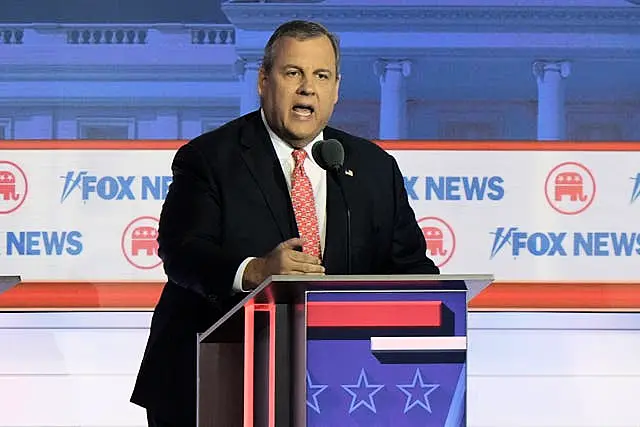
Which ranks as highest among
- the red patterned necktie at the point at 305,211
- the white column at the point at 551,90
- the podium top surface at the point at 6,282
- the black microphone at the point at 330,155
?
the white column at the point at 551,90

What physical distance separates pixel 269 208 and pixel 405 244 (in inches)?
14.0

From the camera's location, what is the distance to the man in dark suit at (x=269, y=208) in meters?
2.78

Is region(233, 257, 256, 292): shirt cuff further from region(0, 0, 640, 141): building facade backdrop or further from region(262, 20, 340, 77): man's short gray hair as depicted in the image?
region(0, 0, 640, 141): building facade backdrop

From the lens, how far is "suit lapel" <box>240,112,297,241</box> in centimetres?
280

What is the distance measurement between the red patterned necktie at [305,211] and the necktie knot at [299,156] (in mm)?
23

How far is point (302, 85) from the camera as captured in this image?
2.90 metres

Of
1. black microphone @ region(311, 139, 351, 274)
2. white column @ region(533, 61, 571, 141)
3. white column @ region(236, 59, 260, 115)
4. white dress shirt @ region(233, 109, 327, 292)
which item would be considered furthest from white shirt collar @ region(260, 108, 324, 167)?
white column @ region(533, 61, 571, 141)

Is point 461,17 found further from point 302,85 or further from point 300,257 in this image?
point 300,257

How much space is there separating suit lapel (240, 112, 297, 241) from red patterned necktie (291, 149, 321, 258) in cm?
2

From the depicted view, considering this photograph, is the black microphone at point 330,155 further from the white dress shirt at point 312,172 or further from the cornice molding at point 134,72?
the cornice molding at point 134,72

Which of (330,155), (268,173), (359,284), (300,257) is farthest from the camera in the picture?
(268,173)

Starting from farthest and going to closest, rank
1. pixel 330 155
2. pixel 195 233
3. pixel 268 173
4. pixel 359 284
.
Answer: pixel 268 173, pixel 195 233, pixel 330 155, pixel 359 284

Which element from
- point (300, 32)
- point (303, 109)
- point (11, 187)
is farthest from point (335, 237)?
point (11, 187)

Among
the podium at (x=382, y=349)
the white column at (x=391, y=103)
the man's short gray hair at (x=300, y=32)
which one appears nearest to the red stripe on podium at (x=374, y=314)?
the podium at (x=382, y=349)
